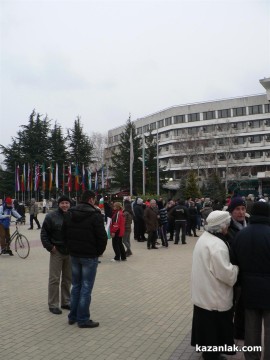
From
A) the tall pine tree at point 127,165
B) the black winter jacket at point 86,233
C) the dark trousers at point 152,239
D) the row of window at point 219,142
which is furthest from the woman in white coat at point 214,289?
the row of window at point 219,142

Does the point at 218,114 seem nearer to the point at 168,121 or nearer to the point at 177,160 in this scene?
the point at 168,121

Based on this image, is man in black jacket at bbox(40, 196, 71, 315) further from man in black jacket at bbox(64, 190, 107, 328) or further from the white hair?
the white hair

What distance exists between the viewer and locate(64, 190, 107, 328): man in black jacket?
5930 mm

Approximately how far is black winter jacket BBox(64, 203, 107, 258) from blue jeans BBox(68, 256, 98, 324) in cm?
13

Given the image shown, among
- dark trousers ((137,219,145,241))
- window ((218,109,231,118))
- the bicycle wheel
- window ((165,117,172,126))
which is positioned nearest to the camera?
the bicycle wheel

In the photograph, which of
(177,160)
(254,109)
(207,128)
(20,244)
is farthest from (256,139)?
(20,244)

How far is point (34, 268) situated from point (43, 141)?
5420 centimetres

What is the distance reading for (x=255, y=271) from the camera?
4105 millimetres

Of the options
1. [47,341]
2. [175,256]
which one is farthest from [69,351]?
[175,256]

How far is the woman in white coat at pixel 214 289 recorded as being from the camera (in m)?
4.18

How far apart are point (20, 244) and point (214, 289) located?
397 inches

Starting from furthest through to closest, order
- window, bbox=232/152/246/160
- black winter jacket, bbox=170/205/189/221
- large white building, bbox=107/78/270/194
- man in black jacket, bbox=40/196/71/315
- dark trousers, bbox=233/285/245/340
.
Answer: window, bbox=232/152/246/160 < large white building, bbox=107/78/270/194 < black winter jacket, bbox=170/205/189/221 < man in black jacket, bbox=40/196/71/315 < dark trousers, bbox=233/285/245/340

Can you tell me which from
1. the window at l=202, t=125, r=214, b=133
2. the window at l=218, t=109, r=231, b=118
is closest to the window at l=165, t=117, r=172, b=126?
the window at l=202, t=125, r=214, b=133

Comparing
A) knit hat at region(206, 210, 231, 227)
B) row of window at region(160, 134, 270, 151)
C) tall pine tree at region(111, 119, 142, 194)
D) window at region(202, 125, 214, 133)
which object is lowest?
knit hat at region(206, 210, 231, 227)
